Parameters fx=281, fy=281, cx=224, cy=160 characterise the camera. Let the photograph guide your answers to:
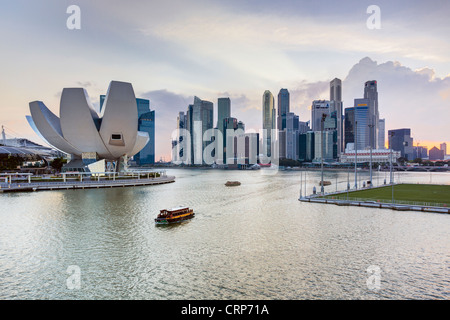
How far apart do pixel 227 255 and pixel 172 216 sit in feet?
33.1

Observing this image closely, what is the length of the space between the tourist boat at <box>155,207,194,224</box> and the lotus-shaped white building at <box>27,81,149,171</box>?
130 ft

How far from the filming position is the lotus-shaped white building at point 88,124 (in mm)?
58281

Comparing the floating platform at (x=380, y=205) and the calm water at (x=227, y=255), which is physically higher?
the floating platform at (x=380, y=205)

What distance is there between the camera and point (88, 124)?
60844 millimetres

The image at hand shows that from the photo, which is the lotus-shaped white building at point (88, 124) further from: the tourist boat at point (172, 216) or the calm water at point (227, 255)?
the tourist boat at point (172, 216)

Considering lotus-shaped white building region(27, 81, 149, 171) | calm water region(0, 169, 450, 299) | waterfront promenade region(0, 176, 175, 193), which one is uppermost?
lotus-shaped white building region(27, 81, 149, 171)

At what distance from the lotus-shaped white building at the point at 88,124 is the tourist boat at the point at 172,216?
39.7m

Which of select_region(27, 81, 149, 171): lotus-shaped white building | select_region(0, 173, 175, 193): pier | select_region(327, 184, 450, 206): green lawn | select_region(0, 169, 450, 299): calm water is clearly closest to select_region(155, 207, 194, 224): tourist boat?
select_region(0, 169, 450, 299): calm water

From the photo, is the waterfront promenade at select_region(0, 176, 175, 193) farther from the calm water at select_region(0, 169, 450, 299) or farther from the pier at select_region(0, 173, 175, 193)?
the calm water at select_region(0, 169, 450, 299)

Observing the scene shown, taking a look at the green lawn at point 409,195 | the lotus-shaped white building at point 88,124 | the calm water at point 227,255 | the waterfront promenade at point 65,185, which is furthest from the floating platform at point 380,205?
the lotus-shaped white building at point 88,124

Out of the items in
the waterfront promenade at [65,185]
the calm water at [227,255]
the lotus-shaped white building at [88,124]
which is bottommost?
the calm water at [227,255]

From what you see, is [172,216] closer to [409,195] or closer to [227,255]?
[227,255]

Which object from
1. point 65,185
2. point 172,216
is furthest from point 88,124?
point 172,216

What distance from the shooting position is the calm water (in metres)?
12.5
